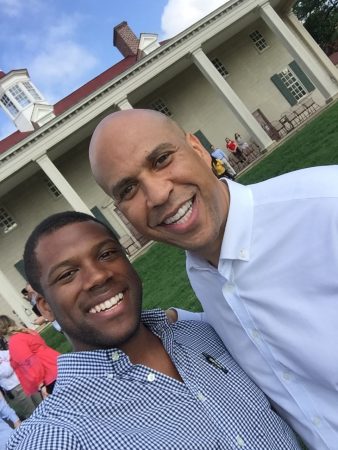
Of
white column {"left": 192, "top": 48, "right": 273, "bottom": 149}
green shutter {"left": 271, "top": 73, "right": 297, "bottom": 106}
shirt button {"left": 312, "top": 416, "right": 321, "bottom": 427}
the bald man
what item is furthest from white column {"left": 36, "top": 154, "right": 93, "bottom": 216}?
shirt button {"left": 312, "top": 416, "right": 321, "bottom": 427}

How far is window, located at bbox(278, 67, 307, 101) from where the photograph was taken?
1121 inches

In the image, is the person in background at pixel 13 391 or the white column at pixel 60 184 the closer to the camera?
the person in background at pixel 13 391

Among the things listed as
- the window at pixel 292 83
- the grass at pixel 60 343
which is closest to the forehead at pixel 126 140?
the grass at pixel 60 343

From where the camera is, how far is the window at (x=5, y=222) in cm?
2553

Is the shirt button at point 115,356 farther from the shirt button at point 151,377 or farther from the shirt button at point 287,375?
the shirt button at point 287,375

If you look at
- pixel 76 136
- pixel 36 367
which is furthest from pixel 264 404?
pixel 76 136

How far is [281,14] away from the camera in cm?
2942

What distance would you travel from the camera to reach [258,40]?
28359 mm

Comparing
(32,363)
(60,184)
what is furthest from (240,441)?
(60,184)

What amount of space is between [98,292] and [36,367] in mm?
→ 4254

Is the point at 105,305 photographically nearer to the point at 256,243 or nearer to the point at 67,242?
the point at 67,242

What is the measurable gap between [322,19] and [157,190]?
60.1 m

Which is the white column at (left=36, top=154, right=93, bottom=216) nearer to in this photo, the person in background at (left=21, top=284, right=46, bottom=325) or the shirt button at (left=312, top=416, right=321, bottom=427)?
the person in background at (left=21, top=284, right=46, bottom=325)

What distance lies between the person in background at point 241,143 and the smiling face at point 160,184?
75.9ft
